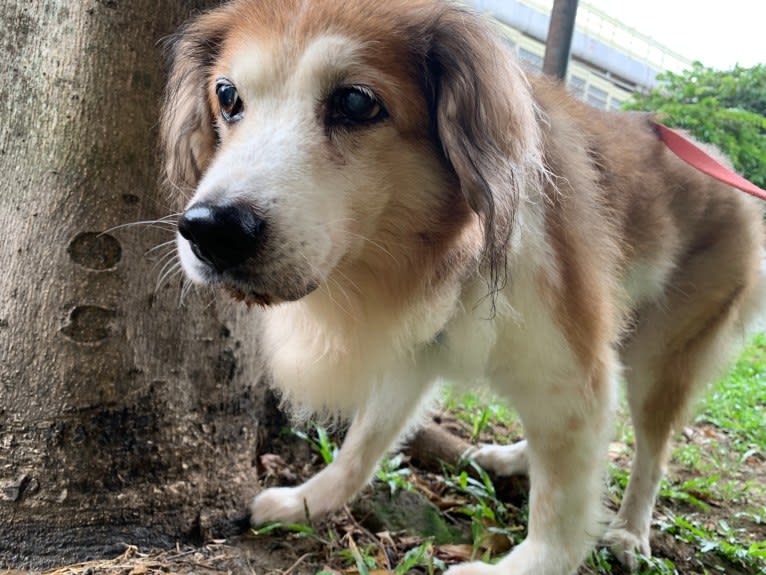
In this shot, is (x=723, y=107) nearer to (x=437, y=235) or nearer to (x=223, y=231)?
(x=437, y=235)

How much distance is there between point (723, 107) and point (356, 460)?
5.56 m

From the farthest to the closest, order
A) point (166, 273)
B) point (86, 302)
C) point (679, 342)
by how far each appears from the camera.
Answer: point (679, 342), point (166, 273), point (86, 302)

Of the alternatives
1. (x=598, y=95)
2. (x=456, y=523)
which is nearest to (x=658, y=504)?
(x=456, y=523)

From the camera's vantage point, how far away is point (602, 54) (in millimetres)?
6309

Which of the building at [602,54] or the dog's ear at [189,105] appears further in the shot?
the building at [602,54]

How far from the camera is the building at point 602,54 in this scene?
15.5 feet

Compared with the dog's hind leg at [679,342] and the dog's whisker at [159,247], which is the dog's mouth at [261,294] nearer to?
the dog's whisker at [159,247]

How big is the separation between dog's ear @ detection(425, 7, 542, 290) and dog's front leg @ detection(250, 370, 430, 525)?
96 centimetres

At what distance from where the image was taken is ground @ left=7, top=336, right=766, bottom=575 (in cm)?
224

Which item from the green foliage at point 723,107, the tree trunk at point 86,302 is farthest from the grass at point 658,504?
the green foliage at point 723,107

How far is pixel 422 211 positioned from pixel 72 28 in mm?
1293

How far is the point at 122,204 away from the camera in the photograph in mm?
2131

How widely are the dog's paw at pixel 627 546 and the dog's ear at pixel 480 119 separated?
4.87 feet

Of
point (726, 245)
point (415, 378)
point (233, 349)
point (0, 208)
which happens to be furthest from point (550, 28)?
point (0, 208)
